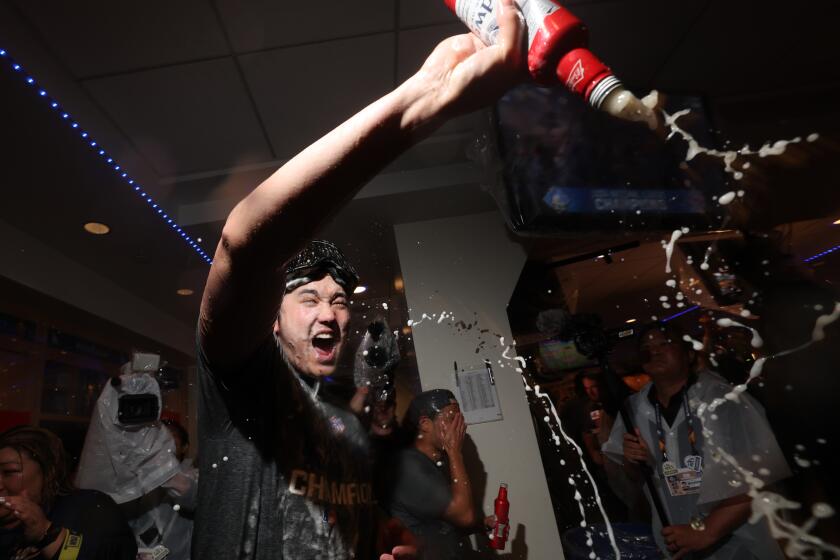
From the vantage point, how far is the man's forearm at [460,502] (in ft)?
5.76

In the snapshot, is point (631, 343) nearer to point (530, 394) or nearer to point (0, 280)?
point (530, 394)

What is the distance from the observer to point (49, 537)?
Result: 4.49 ft

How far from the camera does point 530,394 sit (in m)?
2.62

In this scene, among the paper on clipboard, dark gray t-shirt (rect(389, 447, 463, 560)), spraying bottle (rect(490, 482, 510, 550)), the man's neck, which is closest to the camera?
dark gray t-shirt (rect(389, 447, 463, 560))

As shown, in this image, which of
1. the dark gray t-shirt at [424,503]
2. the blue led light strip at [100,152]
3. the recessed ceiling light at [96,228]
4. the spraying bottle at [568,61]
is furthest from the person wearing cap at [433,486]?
the recessed ceiling light at [96,228]

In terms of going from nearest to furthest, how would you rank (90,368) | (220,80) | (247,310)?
(247,310) < (220,80) < (90,368)

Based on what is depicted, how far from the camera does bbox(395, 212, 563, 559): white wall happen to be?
2.38 m

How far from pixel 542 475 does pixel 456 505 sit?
907 mm

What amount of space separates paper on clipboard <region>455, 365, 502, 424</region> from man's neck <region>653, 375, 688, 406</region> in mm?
929

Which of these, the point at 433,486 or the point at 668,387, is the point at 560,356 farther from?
the point at 433,486

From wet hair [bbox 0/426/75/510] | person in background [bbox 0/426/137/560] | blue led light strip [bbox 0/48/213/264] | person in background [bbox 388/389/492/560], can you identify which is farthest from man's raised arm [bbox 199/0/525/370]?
blue led light strip [bbox 0/48/213/264]

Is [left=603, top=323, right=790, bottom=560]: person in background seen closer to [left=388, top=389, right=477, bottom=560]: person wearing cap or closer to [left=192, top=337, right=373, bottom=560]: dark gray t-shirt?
[left=388, top=389, right=477, bottom=560]: person wearing cap

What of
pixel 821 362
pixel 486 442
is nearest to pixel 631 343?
pixel 821 362

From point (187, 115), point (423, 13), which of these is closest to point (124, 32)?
point (187, 115)
